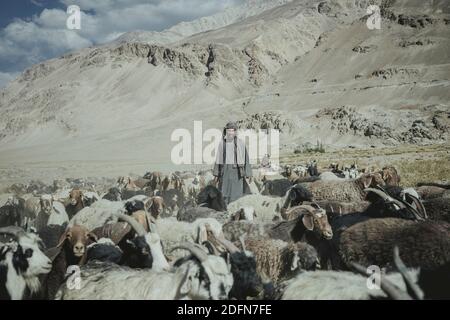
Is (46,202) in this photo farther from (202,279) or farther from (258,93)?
(258,93)

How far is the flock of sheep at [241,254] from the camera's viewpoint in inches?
165

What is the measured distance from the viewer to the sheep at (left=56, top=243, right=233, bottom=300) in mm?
4129

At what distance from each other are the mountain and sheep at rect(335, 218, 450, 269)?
126 ft

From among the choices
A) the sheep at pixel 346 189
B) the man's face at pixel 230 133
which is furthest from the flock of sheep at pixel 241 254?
the sheep at pixel 346 189

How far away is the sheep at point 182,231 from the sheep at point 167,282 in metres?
1.44

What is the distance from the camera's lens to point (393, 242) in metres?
5.19

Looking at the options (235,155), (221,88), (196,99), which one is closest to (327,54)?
(221,88)

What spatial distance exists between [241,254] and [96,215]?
147 inches

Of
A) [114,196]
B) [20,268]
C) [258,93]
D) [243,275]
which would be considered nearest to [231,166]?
[114,196]

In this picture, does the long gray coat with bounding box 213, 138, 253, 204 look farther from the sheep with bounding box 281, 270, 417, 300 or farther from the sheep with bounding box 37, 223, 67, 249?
the sheep with bounding box 281, 270, 417, 300

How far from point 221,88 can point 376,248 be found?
82674 mm

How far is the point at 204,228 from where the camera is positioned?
236 inches

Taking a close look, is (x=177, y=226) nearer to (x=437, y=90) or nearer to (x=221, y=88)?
(x=437, y=90)

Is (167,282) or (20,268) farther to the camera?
(20,268)
